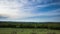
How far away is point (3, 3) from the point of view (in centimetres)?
131

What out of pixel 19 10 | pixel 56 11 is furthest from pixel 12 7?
pixel 56 11

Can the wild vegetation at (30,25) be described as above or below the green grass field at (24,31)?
above

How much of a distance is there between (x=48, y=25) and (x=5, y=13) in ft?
1.60

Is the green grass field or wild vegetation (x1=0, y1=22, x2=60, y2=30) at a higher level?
wild vegetation (x1=0, y1=22, x2=60, y2=30)

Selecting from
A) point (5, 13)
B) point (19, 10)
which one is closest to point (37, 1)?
point (19, 10)

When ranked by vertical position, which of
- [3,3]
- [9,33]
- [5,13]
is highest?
[3,3]

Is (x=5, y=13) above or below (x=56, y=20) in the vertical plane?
above

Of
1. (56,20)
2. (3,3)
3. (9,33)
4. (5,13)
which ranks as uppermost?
(3,3)

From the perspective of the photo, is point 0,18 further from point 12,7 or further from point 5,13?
point 12,7

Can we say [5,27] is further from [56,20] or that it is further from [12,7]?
[56,20]

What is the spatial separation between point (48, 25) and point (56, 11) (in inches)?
6.8

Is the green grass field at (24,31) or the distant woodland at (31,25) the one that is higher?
the distant woodland at (31,25)

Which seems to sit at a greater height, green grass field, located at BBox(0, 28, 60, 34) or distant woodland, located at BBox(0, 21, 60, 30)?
distant woodland, located at BBox(0, 21, 60, 30)

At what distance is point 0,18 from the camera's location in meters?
1.30
